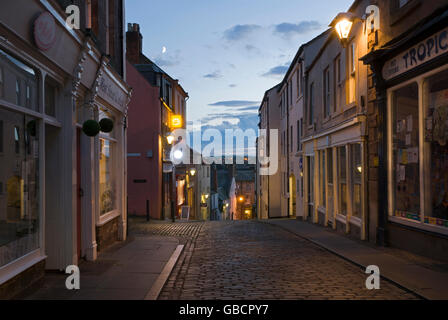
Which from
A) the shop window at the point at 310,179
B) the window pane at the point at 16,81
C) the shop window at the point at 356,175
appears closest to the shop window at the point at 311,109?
the shop window at the point at 310,179

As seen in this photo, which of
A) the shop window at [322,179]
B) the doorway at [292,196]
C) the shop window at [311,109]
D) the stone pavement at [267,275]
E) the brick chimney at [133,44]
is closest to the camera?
the stone pavement at [267,275]

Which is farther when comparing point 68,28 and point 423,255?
point 423,255

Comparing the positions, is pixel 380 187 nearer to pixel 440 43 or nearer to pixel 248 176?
pixel 440 43

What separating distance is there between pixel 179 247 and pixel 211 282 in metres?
4.63

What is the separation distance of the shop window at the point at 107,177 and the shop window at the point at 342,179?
8.04 meters

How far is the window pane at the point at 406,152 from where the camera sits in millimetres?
11211

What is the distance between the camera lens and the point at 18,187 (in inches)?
293

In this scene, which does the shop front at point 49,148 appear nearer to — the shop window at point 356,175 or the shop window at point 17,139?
the shop window at point 17,139

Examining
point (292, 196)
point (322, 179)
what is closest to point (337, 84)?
point (322, 179)

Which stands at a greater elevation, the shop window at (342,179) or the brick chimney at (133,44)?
the brick chimney at (133,44)

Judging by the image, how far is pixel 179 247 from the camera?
43.2ft

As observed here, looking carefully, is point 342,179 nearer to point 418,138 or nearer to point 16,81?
point 418,138

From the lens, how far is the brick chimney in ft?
101

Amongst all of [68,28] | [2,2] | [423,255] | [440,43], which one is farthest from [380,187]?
[2,2]
